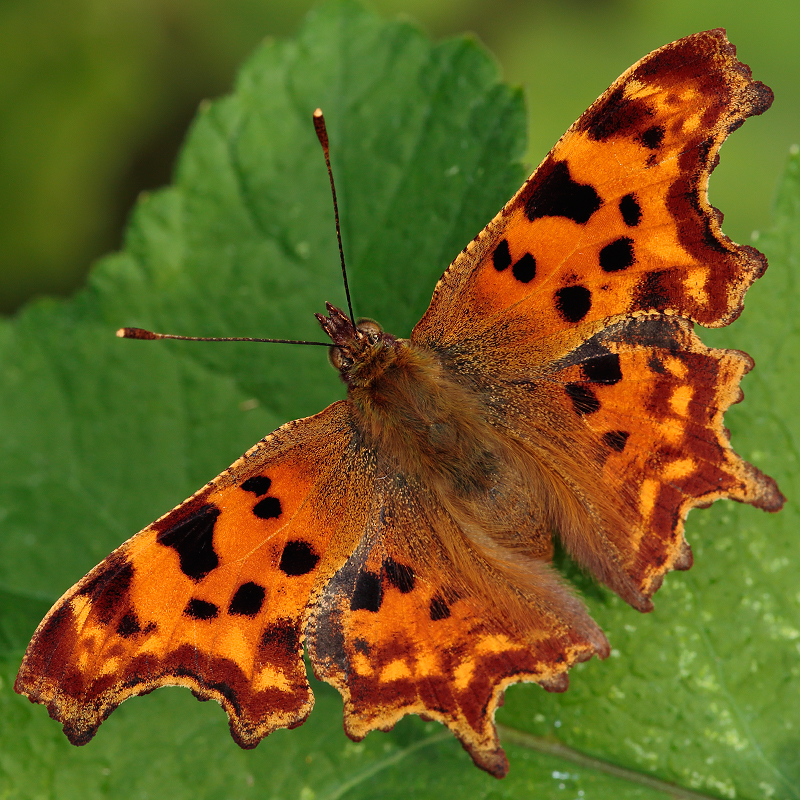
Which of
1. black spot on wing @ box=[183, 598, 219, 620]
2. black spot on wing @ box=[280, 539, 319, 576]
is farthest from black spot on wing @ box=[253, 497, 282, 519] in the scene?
black spot on wing @ box=[183, 598, 219, 620]

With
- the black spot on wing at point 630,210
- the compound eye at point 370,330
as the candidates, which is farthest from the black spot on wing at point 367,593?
the black spot on wing at point 630,210

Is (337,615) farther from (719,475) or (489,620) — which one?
(719,475)

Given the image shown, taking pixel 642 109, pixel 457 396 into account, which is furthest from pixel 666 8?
pixel 457 396

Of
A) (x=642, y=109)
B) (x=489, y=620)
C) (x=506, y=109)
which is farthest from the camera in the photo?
(x=506, y=109)

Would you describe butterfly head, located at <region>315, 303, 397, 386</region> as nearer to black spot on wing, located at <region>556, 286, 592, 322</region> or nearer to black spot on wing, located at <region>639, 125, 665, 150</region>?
black spot on wing, located at <region>556, 286, 592, 322</region>

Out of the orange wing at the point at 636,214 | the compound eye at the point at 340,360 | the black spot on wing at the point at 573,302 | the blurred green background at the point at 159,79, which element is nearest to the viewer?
the orange wing at the point at 636,214

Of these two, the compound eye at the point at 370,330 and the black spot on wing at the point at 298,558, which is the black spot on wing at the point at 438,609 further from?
the compound eye at the point at 370,330

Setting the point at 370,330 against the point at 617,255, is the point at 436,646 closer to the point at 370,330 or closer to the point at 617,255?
the point at 370,330
